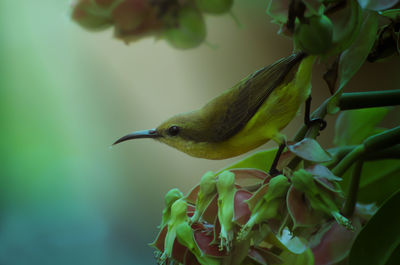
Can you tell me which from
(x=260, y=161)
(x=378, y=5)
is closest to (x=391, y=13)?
(x=378, y=5)

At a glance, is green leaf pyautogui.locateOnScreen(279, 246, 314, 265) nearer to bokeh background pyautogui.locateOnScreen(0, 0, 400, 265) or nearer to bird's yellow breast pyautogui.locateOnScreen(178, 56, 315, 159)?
bird's yellow breast pyautogui.locateOnScreen(178, 56, 315, 159)

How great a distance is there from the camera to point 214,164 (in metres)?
0.50

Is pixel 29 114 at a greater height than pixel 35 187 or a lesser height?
greater

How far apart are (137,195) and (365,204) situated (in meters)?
0.38

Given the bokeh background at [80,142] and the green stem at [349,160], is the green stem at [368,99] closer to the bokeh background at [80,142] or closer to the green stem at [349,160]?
the green stem at [349,160]

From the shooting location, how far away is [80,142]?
65 centimetres

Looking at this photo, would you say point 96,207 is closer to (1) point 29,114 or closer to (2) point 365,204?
(1) point 29,114

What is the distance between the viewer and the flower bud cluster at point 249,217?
217 millimetres

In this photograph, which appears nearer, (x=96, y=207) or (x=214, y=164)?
(x=214, y=164)

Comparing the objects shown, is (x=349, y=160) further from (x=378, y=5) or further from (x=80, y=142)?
(x=80, y=142)

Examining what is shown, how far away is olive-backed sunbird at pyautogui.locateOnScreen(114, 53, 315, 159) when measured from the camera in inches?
9.8

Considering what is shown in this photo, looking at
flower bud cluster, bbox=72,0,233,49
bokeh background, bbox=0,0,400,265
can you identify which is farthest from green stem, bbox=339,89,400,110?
bokeh background, bbox=0,0,400,265

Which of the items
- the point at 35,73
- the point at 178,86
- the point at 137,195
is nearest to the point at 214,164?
the point at 178,86

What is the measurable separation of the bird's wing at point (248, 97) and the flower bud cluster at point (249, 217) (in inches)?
1.2
